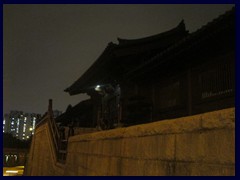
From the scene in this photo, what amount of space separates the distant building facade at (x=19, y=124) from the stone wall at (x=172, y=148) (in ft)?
467

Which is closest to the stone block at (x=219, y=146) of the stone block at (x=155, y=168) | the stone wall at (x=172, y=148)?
the stone wall at (x=172, y=148)

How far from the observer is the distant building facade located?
144m

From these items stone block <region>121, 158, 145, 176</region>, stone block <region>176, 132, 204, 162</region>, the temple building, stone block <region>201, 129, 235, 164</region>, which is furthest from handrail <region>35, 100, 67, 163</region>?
stone block <region>201, 129, 235, 164</region>

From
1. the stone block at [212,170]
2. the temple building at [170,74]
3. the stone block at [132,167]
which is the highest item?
the temple building at [170,74]

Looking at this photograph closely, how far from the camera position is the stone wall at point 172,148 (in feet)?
9.98

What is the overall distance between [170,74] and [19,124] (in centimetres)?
14337

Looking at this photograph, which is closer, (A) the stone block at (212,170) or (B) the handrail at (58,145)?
(A) the stone block at (212,170)

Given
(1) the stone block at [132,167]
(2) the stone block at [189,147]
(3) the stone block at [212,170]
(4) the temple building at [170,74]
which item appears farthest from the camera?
(4) the temple building at [170,74]

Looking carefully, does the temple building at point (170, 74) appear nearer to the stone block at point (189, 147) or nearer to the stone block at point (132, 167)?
the stone block at point (132, 167)

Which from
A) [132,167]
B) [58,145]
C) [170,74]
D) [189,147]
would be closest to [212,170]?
[189,147]

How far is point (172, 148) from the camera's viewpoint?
152 inches

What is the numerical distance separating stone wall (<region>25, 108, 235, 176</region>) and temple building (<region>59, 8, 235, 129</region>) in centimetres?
379
